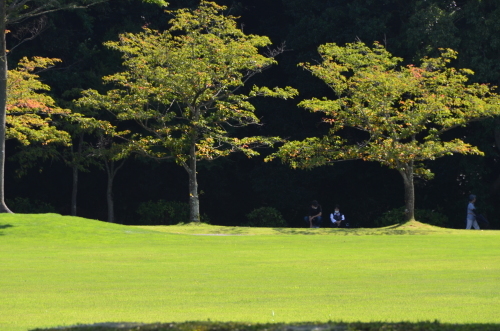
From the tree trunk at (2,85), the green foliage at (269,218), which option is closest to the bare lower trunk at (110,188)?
the green foliage at (269,218)

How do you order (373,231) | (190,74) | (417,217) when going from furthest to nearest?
1. (417,217)
2. (190,74)
3. (373,231)

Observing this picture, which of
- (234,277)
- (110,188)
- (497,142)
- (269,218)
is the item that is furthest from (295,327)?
(110,188)

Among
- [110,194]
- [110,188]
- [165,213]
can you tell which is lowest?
[165,213]

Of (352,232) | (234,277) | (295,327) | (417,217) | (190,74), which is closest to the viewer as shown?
(295,327)

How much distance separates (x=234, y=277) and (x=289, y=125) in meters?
26.9

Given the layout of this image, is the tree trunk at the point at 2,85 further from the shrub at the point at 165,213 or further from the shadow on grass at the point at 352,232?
the shrub at the point at 165,213

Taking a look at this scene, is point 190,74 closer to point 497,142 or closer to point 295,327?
point 497,142

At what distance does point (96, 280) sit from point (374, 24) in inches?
995

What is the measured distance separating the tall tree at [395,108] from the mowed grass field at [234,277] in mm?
6453

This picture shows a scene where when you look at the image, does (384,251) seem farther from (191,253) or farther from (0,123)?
(0,123)

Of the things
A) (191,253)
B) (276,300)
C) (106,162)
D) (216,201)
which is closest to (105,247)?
(191,253)

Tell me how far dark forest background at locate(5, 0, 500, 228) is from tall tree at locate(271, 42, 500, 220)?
9.18ft

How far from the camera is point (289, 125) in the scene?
133 ft

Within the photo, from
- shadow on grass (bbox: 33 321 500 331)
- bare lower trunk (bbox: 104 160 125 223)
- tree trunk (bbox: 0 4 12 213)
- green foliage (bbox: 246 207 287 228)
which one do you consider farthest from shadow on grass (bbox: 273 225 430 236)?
shadow on grass (bbox: 33 321 500 331)
